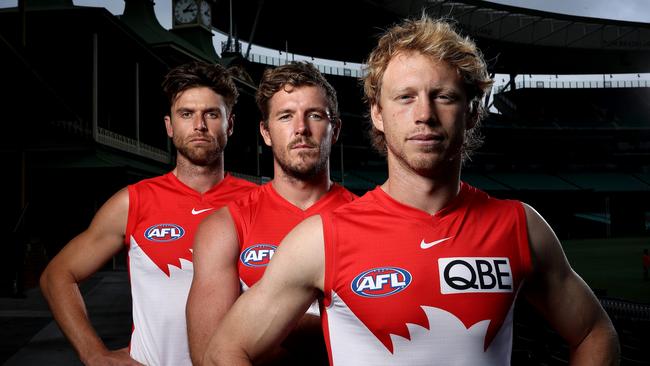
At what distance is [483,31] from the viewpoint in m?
49.5

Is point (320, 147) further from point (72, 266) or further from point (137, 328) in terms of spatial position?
point (72, 266)

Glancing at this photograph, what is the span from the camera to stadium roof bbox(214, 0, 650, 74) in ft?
139

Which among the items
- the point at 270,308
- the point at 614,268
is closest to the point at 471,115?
the point at 270,308

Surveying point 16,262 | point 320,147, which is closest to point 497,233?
point 320,147

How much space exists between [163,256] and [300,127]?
1.02 metres

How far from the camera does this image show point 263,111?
289 cm

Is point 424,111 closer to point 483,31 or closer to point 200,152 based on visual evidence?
point 200,152

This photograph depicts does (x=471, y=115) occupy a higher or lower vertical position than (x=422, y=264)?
higher

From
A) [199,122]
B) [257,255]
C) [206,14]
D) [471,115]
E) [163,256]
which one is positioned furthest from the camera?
[206,14]

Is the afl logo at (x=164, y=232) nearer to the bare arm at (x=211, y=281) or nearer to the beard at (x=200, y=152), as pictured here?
the beard at (x=200, y=152)

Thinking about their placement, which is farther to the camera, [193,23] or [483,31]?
[483,31]

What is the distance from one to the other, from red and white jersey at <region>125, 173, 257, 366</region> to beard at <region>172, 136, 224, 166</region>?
0.16 meters

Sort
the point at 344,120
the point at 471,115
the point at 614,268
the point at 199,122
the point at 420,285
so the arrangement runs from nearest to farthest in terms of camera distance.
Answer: the point at 420,285
the point at 471,115
the point at 199,122
the point at 614,268
the point at 344,120

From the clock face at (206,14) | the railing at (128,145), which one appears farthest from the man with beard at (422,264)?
the clock face at (206,14)
